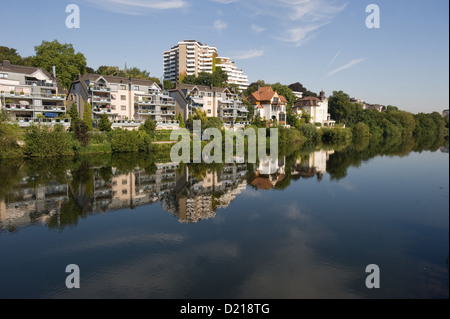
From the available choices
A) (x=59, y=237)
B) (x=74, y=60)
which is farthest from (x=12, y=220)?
(x=74, y=60)

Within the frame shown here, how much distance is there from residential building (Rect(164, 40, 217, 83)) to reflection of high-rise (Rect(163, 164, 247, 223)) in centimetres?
7811

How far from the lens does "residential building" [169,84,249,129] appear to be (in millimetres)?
60109

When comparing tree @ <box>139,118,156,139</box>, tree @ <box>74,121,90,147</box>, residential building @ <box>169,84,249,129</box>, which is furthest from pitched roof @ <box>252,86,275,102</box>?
tree @ <box>74,121,90,147</box>

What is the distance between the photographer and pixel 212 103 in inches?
2534

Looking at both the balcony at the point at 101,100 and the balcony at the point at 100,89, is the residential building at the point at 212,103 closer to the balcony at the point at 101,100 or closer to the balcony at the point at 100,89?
the balcony at the point at 100,89

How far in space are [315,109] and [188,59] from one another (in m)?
47.1

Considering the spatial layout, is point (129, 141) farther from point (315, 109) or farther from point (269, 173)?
point (315, 109)

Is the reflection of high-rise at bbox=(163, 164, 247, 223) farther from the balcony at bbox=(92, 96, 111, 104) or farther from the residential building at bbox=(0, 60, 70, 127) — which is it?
the residential building at bbox=(0, 60, 70, 127)

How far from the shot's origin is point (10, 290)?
36.1 ft

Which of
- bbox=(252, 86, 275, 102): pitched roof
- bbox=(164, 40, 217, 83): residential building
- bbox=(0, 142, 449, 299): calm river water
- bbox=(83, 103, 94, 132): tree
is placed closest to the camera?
bbox=(0, 142, 449, 299): calm river water

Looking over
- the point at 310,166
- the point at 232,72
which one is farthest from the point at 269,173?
the point at 232,72

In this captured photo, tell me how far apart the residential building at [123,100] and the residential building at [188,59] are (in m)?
48.5
